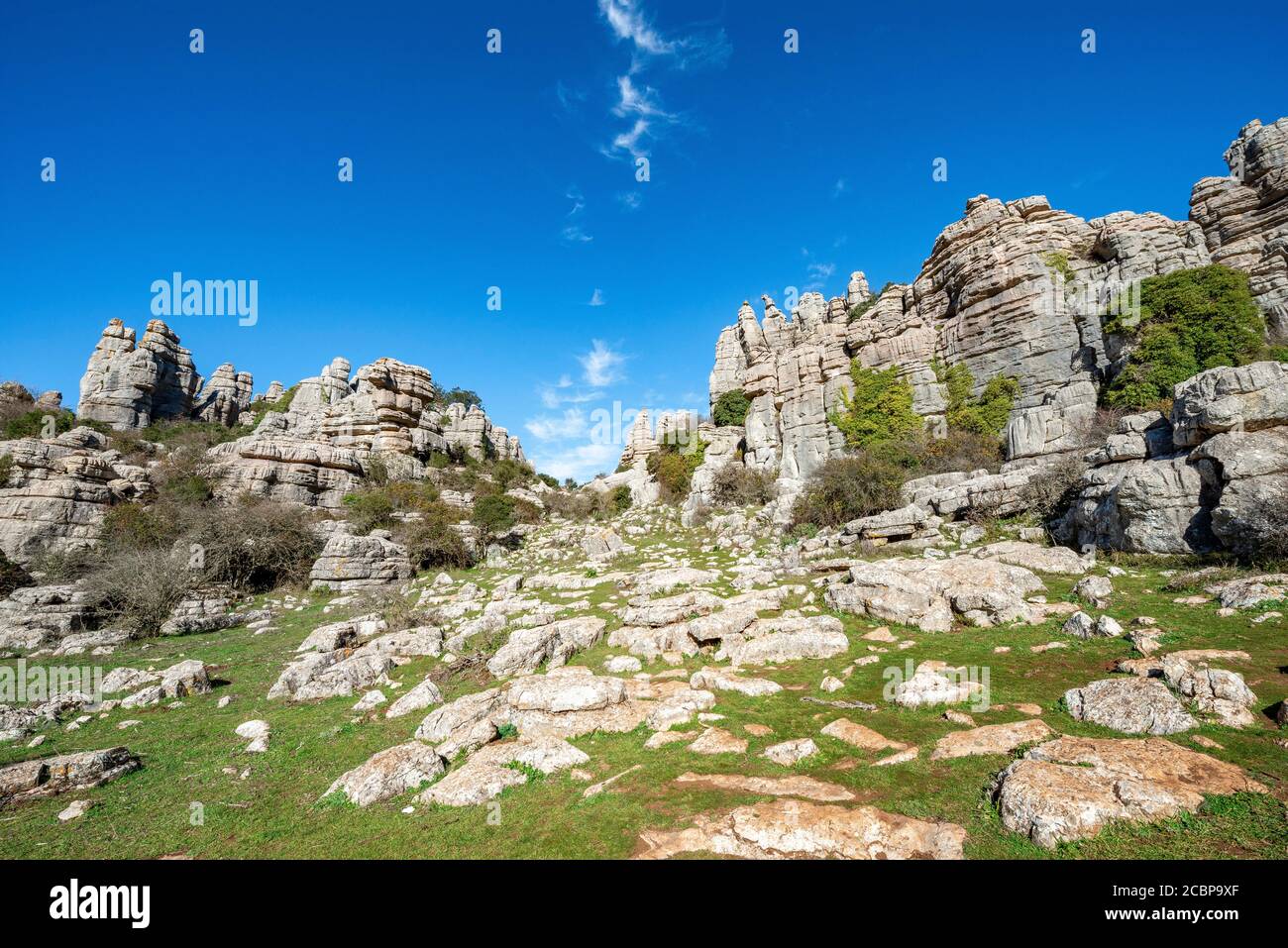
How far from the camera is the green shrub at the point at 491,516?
2981 centimetres

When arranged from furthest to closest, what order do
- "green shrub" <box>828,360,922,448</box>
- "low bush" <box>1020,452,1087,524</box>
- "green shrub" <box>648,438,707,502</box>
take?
1. "green shrub" <box>648,438,707,502</box>
2. "green shrub" <box>828,360,922,448</box>
3. "low bush" <box>1020,452,1087,524</box>

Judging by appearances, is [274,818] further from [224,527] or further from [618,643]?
[224,527]

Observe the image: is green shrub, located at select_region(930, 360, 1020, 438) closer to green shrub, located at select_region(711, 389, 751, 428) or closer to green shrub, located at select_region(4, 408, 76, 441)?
green shrub, located at select_region(711, 389, 751, 428)

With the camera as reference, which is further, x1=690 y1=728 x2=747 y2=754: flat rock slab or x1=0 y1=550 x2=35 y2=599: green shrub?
x1=0 y1=550 x2=35 y2=599: green shrub

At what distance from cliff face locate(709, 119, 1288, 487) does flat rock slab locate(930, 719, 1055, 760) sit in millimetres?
19999

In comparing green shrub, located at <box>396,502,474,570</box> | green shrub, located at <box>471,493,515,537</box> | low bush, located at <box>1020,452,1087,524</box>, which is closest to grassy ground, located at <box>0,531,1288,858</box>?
low bush, located at <box>1020,452,1087,524</box>

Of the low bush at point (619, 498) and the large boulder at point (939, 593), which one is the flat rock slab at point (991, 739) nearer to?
the large boulder at point (939, 593)

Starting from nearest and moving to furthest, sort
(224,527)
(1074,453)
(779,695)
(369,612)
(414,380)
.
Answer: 1. (779,695)
2. (369,612)
3. (1074,453)
4. (224,527)
5. (414,380)

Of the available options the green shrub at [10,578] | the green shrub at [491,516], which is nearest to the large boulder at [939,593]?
the green shrub at [491,516]

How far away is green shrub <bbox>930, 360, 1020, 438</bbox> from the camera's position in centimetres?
2780

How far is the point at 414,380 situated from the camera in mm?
40781

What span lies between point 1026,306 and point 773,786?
3351 cm
